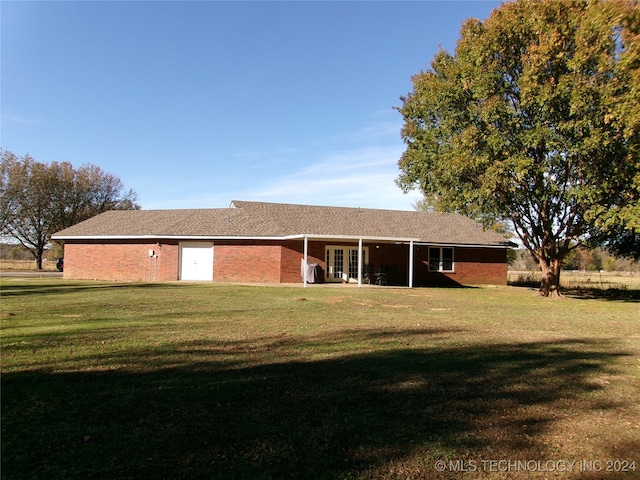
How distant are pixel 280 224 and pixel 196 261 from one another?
546 cm

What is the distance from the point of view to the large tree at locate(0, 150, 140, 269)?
1746 inches

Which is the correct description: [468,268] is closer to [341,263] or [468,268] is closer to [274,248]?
[341,263]

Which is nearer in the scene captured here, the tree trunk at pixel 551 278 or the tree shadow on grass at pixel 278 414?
the tree shadow on grass at pixel 278 414

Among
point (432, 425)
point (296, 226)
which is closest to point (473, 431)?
point (432, 425)

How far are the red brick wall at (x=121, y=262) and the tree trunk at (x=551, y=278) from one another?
1975cm

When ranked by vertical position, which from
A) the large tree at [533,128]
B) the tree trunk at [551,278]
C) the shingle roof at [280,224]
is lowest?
the tree trunk at [551,278]

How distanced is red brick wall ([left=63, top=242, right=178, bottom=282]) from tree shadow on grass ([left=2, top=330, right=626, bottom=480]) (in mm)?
21172

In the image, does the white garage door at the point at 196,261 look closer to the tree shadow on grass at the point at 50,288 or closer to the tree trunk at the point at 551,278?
the tree shadow on grass at the point at 50,288

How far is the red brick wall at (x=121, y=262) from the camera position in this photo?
87.4ft

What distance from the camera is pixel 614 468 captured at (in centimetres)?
341

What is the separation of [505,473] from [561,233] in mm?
20067

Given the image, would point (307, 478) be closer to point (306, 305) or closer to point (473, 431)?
point (473, 431)

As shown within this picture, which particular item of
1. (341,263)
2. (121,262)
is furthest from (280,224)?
(121,262)

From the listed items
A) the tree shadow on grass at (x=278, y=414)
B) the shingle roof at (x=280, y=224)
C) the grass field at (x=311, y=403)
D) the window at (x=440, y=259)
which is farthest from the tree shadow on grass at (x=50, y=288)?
the window at (x=440, y=259)
